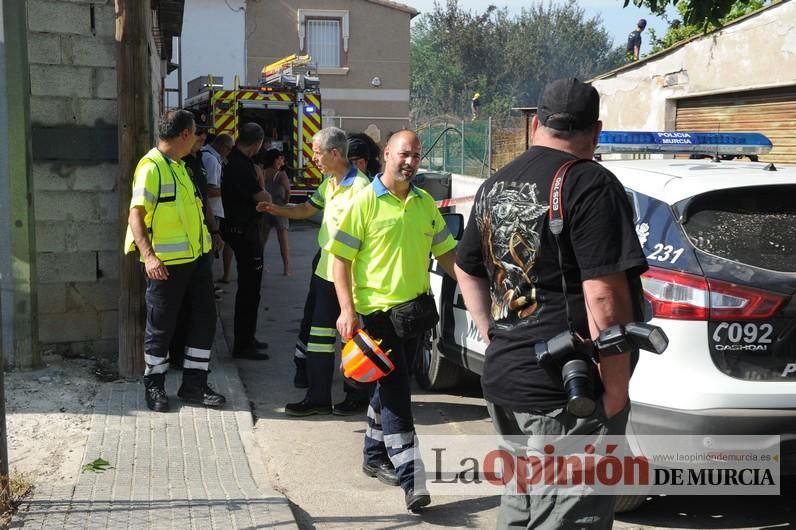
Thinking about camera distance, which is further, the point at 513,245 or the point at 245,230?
the point at 245,230

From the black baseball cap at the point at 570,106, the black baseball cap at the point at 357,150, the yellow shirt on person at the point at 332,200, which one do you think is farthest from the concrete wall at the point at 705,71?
the black baseball cap at the point at 570,106

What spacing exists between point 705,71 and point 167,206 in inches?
376

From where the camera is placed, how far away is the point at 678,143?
20.4 ft

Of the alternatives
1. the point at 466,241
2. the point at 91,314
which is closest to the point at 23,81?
the point at 91,314

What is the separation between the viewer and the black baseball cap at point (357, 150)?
6672 mm

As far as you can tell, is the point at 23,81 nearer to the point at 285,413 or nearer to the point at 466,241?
the point at 285,413

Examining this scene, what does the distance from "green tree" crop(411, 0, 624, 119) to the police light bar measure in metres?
46.0

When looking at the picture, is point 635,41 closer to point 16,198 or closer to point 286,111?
point 286,111

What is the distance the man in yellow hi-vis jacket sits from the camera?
5.84 m

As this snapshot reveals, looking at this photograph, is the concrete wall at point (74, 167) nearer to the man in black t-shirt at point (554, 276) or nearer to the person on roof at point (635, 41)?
the man in black t-shirt at point (554, 276)

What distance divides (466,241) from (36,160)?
4.47m

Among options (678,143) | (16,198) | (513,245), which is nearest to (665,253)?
(513,245)

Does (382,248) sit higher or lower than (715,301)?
higher

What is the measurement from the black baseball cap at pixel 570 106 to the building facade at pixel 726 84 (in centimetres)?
946
